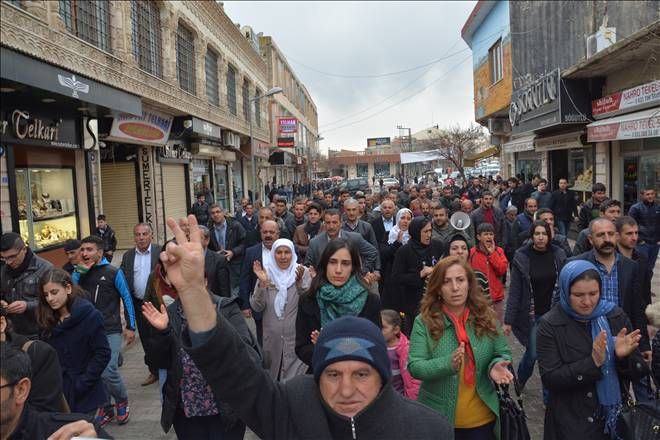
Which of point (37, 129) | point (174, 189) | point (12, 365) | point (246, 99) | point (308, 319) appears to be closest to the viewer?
point (12, 365)

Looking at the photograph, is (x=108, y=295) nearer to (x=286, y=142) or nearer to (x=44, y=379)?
(x=44, y=379)

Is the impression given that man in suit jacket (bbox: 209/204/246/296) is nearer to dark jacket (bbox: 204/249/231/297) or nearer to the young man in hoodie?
dark jacket (bbox: 204/249/231/297)

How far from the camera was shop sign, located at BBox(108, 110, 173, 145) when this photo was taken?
13125 mm

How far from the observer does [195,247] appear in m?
1.78

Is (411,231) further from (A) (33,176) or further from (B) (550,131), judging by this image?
(B) (550,131)

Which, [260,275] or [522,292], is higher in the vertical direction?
[260,275]

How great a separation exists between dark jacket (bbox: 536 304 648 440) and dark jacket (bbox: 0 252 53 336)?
12.7 feet

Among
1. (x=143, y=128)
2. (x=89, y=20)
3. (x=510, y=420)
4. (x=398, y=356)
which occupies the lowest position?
(x=510, y=420)

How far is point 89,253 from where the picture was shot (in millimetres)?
5027

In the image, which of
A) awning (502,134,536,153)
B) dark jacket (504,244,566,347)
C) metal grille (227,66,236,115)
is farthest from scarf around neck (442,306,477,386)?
metal grille (227,66,236,115)

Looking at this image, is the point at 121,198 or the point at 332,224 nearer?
the point at 332,224

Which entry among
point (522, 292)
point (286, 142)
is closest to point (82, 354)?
point (522, 292)

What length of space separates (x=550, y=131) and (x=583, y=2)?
4412 millimetres

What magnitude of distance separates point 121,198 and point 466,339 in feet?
49.2
